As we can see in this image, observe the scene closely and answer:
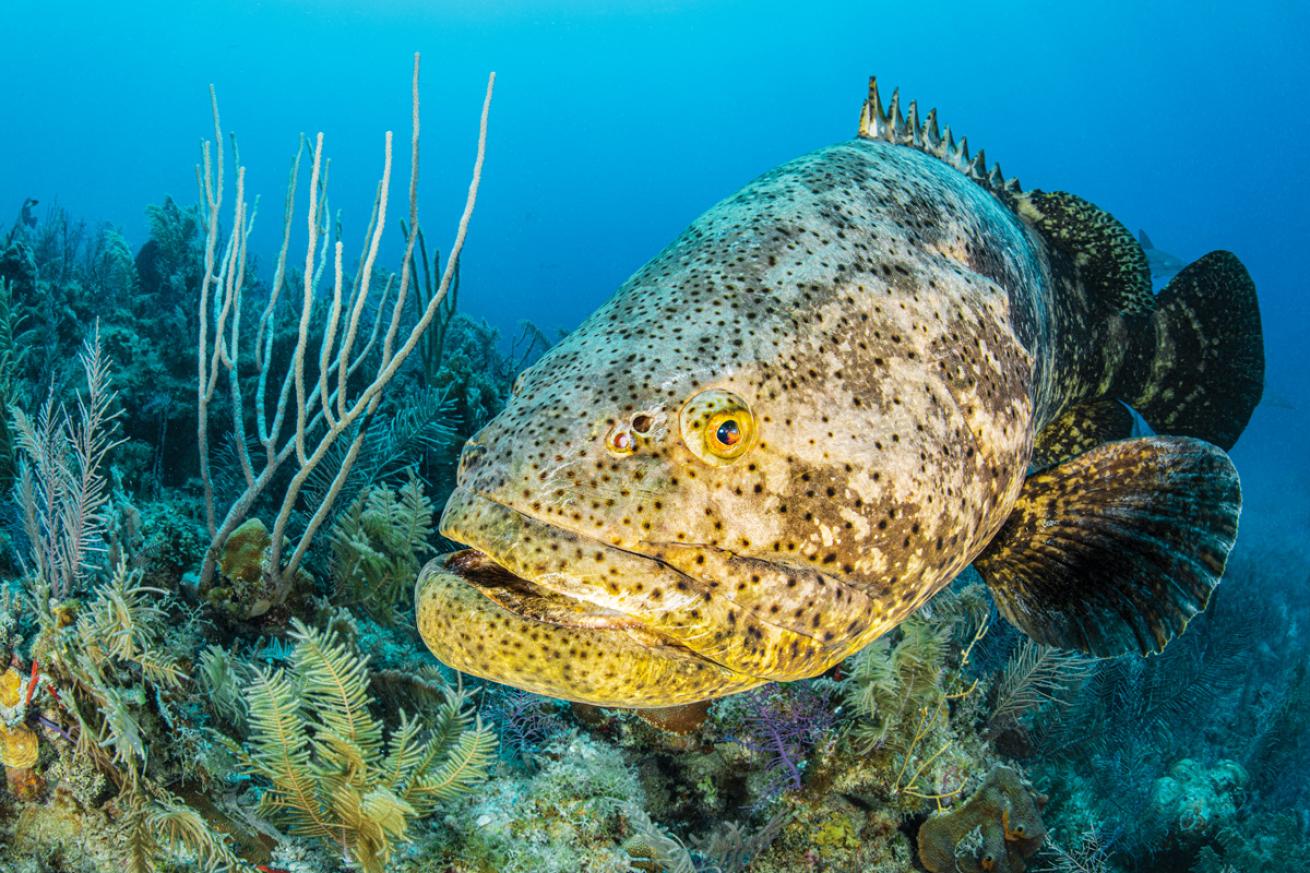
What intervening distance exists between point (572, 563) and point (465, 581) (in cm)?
34

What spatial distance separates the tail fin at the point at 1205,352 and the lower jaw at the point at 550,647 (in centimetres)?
344

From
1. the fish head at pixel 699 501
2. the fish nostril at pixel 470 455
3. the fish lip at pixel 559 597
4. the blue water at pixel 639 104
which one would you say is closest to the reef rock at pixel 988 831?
the fish head at pixel 699 501

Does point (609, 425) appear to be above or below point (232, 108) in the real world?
below

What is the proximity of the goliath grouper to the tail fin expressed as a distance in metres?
1.31

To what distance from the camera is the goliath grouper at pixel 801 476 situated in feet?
5.21

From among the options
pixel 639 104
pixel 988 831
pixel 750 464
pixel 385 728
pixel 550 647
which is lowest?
pixel 385 728

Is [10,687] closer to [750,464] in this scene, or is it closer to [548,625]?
[548,625]

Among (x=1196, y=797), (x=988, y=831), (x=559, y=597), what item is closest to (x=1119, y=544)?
(x=988, y=831)

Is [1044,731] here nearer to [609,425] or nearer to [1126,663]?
[1126,663]

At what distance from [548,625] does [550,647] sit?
0.05 meters

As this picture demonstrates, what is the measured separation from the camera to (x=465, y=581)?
1689 millimetres

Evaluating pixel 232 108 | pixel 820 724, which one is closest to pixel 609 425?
pixel 820 724

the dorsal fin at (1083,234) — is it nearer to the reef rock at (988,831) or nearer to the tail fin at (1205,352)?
the tail fin at (1205,352)

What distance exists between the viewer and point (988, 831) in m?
3.36
